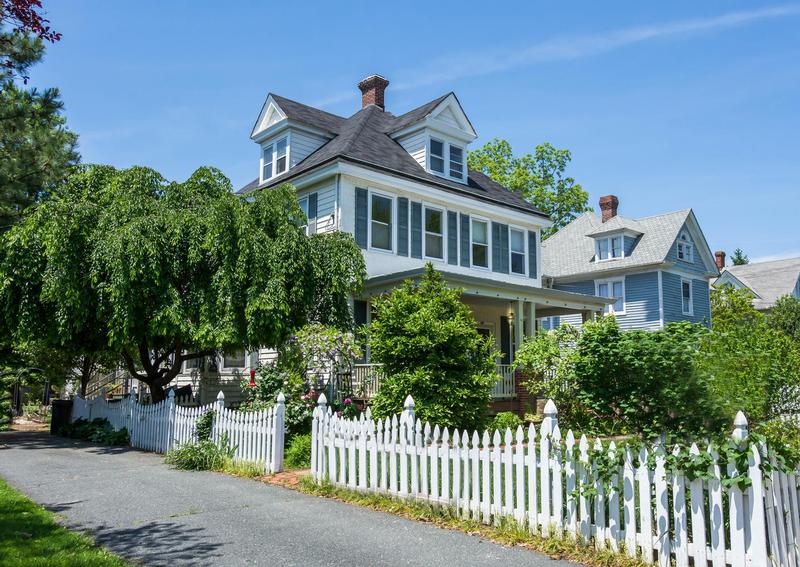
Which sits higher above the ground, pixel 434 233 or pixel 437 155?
pixel 437 155

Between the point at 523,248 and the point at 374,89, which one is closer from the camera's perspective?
the point at 523,248

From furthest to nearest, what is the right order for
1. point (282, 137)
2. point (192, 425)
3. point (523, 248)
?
point (523, 248)
point (282, 137)
point (192, 425)

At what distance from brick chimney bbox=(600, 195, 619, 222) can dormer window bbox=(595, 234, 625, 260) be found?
2342 mm

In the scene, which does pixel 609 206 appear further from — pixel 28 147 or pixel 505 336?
pixel 28 147

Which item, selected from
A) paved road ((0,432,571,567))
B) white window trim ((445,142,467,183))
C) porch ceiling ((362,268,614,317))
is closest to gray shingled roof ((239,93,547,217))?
white window trim ((445,142,467,183))

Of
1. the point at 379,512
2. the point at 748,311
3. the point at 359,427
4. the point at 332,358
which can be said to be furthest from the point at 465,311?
the point at 748,311

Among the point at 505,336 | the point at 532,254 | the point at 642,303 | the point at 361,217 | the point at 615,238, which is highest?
the point at 615,238

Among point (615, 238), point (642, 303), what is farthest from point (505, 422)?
point (615, 238)

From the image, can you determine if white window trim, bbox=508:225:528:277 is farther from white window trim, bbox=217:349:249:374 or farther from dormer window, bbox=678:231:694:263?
dormer window, bbox=678:231:694:263

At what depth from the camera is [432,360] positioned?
12094mm

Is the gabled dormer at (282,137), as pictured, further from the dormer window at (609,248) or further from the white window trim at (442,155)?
the dormer window at (609,248)

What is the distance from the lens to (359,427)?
9.12 m

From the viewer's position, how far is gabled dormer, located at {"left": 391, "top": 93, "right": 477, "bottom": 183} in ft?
73.4

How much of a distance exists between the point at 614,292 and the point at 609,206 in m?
5.45
